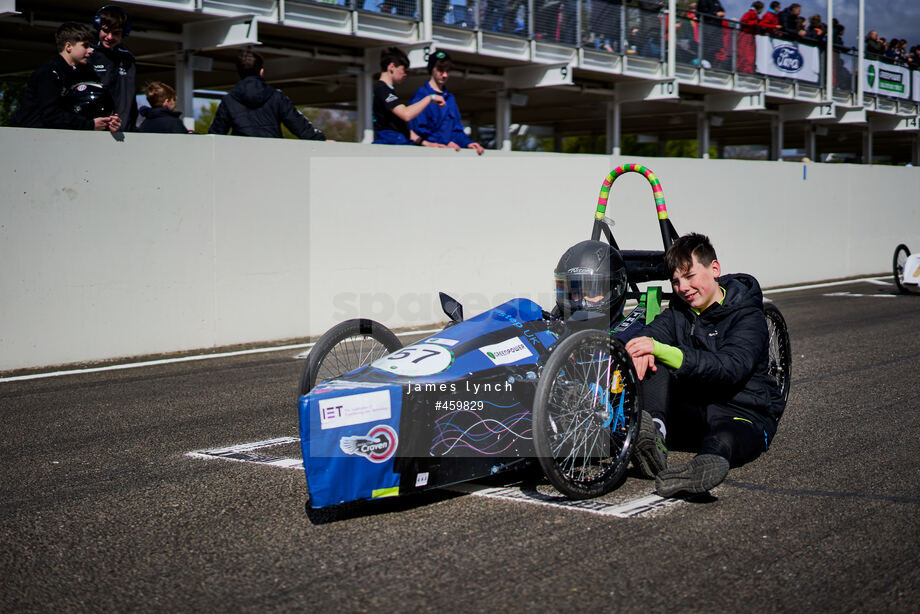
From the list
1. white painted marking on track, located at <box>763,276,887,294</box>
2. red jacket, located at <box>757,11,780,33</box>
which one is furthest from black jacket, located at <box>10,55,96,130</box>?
red jacket, located at <box>757,11,780,33</box>

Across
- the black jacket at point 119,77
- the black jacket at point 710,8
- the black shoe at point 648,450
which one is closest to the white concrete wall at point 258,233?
the black jacket at point 119,77

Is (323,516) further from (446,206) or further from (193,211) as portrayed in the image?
(446,206)

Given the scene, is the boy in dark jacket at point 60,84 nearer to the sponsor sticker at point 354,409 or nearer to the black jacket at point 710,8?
the sponsor sticker at point 354,409

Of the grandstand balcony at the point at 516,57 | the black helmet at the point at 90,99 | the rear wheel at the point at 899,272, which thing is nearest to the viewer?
the black helmet at the point at 90,99

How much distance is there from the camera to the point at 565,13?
1669 centimetres

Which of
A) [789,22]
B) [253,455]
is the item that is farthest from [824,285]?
[253,455]

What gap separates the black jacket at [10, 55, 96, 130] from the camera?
8.32 meters

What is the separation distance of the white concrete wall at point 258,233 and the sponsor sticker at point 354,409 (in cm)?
516

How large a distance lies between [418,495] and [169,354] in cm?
511

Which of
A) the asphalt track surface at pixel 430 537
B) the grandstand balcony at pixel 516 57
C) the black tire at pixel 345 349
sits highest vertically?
the grandstand balcony at pixel 516 57

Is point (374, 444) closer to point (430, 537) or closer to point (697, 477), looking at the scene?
point (430, 537)

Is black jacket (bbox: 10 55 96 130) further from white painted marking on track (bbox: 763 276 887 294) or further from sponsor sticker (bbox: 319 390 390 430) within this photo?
white painted marking on track (bbox: 763 276 887 294)

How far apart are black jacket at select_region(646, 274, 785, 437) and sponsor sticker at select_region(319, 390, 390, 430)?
1.45 m

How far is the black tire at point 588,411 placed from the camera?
4.20 metres
